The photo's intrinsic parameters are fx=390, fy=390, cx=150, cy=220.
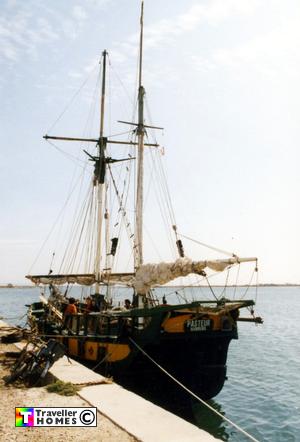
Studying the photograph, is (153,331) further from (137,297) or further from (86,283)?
(86,283)

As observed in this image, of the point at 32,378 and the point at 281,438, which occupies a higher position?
the point at 32,378

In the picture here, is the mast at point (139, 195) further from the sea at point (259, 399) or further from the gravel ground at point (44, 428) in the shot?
the gravel ground at point (44, 428)

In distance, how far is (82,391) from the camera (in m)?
8.55

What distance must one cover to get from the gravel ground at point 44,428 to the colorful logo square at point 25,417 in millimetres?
110

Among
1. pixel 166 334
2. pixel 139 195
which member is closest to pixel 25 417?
pixel 166 334

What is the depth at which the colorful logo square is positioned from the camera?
6602mm

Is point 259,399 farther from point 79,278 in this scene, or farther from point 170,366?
point 79,278

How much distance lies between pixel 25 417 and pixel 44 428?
0.45 m

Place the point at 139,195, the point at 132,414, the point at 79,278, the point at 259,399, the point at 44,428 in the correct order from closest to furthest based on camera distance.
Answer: the point at 44,428 < the point at 132,414 < the point at 259,399 < the point at 139,195 < the point at 79,278

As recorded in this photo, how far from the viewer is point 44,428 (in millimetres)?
6535

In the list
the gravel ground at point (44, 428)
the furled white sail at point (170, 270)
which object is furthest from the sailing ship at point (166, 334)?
the gravel ground at point (44, 428)


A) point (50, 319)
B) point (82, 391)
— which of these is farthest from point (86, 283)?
point (82, 391)

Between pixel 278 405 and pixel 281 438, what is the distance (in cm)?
369

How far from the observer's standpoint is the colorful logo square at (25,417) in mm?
6602
